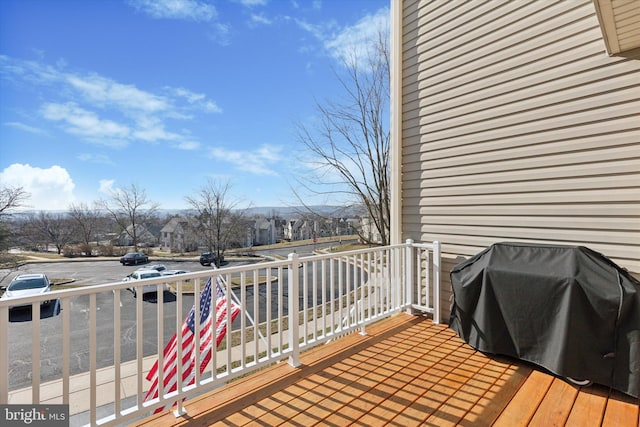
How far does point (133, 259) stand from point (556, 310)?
2320 centimetres

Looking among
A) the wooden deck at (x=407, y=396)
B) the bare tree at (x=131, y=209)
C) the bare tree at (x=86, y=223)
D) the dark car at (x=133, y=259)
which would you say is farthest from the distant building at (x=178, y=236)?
the wooden deck at (x=407, y=396)

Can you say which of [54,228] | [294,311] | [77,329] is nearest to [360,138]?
[294,311]

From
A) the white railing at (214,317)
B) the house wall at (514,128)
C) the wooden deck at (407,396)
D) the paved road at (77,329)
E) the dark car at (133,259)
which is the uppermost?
the house wall at (514,128)

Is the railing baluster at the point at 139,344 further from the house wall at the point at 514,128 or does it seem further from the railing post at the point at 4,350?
the house wall at the point at 514,128

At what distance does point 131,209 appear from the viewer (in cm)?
2538

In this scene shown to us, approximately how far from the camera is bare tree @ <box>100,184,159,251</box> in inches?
909

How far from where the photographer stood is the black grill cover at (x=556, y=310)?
6.47ft

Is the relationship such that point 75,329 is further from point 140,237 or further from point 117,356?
point 140,237

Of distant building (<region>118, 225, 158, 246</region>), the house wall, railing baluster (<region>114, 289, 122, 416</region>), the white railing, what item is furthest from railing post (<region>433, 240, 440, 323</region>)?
distant building (<region>118, 225, 158, 246</region>)

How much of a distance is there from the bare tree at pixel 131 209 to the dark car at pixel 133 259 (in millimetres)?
2248

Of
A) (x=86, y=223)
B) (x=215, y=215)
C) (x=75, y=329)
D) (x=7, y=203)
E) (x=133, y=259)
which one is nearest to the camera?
(x=75, y=329)

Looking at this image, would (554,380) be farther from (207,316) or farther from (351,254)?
(207,316)

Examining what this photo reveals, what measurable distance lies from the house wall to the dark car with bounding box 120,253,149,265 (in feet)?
70.1

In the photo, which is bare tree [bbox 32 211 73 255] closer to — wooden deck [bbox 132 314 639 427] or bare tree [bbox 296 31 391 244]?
bare tree [bbox 296 31 391 244]
